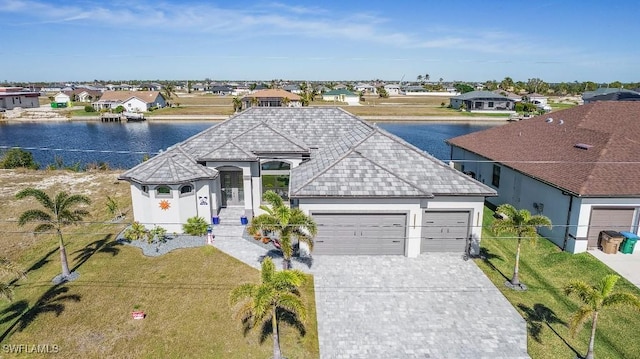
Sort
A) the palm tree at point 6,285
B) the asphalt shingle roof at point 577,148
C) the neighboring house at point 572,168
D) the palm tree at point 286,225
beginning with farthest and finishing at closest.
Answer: the asphalt shingle roof at point 577,148, the neighboring house at point 572,168, the palm tree at point 286,225, the palm tree at point 6,285

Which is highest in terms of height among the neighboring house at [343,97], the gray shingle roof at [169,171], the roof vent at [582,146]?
the neighboring house at [343,97]

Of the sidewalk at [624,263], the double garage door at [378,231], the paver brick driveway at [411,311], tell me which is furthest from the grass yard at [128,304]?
the sidewalk at [624,263]

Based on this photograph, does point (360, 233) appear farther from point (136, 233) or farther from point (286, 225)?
point (136, 233)

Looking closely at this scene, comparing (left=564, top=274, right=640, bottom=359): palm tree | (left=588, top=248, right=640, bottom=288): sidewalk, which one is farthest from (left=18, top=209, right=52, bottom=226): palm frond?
(left=588, top=248, right=640, bottom=288): sidewalk

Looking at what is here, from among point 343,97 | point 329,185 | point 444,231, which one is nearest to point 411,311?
point 444,231

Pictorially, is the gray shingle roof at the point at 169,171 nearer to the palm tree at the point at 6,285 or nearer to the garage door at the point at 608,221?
the palm tree at the point at 6,285

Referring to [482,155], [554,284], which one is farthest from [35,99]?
[554,284]

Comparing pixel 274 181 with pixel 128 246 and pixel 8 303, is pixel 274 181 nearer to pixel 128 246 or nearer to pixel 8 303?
pixel 128 246
